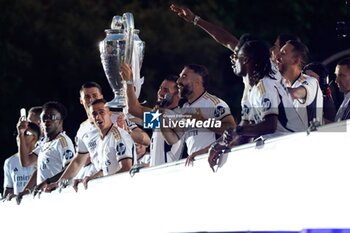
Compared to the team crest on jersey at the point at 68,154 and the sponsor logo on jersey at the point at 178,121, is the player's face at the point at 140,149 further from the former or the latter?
the sponsor logo on jersey at the point at 178,121

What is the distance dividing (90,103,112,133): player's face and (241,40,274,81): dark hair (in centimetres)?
276

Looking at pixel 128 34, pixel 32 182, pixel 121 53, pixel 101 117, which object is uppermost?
pixel 128 34

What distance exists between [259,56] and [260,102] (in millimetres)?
336

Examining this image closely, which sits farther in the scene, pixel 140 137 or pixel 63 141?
pixel 63 141

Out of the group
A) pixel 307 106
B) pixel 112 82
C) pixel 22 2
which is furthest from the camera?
pixel 22 2

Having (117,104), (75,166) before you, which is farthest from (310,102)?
(75,166)

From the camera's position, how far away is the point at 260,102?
36.5 feet

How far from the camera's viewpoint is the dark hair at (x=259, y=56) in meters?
11.2

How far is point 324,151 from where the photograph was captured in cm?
929

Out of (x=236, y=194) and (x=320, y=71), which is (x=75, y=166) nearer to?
(x=320, y=71)

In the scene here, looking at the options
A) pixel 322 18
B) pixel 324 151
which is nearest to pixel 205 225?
pixel 324 151

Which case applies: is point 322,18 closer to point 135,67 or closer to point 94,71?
point 94,71

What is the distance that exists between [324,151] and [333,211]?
34cm

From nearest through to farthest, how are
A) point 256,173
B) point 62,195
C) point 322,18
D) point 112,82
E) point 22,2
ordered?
point 256,173, point 62,195, point 112,82, point 322,18, point 22,2
